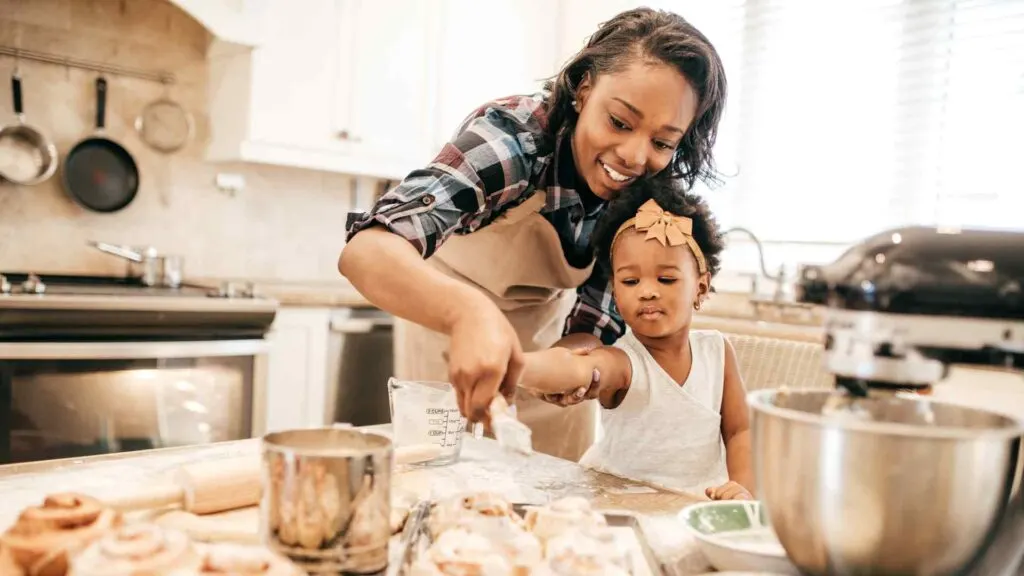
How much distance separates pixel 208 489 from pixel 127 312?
4.99ft

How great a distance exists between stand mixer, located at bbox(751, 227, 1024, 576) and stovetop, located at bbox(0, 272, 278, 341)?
1938 mm

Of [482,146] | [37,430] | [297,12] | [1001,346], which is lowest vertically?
[37,430]

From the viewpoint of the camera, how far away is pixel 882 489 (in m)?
0.50

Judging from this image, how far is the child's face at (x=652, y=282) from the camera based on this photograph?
4.06ft

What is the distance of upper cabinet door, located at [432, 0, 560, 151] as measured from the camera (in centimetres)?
314

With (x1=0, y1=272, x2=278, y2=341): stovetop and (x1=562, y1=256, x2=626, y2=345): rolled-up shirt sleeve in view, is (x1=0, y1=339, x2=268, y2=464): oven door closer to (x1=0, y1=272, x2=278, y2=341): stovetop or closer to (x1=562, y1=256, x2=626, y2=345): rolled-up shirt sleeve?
(x1=0, y1=272, x2=278, y2=341): stovetop

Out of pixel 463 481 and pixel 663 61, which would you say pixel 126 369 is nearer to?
pixel 463 481

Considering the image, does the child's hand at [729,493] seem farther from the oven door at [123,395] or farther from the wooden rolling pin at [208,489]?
the oven door at [123,395]

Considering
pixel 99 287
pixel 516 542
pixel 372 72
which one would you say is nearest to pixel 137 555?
pixel 516 542

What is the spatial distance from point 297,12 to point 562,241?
5.96 ft

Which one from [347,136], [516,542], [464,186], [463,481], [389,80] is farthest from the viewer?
[389,80]

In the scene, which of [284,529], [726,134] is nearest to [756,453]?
[284,529]

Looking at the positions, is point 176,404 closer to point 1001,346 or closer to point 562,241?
point 562,241

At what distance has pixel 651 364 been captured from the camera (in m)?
1.30
